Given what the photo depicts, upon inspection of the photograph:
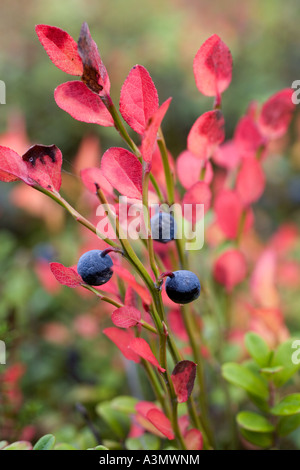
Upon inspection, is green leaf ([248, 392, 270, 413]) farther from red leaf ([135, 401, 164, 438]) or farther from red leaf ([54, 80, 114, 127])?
red leaf ([54, 80, 114, 127])

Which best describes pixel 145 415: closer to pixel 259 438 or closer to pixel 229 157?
pixel 259 438

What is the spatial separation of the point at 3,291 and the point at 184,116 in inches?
51.1

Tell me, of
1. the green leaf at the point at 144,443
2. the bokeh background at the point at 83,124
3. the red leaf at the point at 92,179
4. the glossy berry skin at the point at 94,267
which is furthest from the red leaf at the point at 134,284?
the bokeh background at the point at 83,124

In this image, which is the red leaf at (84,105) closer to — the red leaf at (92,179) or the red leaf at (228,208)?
the red leaf at (92,179)

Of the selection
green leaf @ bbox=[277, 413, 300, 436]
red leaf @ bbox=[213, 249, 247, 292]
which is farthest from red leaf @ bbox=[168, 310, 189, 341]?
green leaf @ bbox=[277, 413, 300, 436]

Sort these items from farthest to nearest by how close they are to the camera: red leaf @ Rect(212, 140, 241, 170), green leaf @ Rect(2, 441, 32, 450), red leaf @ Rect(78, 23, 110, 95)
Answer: red leaf @ Rect(212, 140, 241, 170) → green leaf @ Rect(2, 441, 32, 450) → red leaf @ Rect(78, 23, 110, 95)

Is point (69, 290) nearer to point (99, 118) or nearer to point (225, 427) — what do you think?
point (225, 427)

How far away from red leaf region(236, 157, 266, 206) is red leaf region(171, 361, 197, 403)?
271 millimetres

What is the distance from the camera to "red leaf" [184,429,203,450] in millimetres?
429

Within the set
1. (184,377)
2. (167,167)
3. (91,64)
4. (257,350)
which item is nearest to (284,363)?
(257,350)

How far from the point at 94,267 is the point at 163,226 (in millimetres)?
80

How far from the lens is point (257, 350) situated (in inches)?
19.1

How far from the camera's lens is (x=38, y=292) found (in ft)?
3.87

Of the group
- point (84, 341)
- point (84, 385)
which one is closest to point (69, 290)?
point (84, 341)
